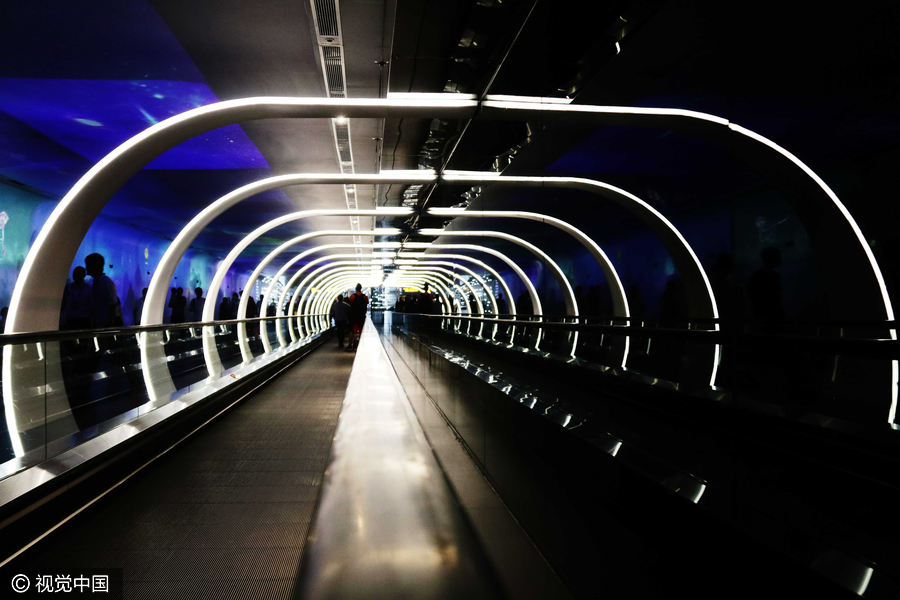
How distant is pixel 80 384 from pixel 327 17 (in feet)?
12.1

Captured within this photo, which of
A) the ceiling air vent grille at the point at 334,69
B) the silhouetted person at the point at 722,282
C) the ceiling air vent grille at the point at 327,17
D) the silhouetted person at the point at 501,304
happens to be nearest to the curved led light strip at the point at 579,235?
the silhouetted person at the point at 722,282

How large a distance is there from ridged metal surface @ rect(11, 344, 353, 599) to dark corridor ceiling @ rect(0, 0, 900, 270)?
380cm

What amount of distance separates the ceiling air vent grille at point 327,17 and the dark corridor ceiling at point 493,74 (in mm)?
116

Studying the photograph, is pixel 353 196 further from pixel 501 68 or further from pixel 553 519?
pixel 553 519

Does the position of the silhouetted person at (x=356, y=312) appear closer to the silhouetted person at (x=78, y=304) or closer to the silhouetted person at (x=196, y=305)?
the silhouetted person at (x=196, y=305)

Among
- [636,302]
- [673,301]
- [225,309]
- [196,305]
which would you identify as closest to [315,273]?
[225,309]

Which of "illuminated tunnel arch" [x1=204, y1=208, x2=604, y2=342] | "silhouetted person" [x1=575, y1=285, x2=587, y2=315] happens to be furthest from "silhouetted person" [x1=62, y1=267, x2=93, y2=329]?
"silhouetted person" [x1=575, y1=285, x2=587, y2=315]

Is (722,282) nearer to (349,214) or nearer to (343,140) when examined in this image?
(343,140)

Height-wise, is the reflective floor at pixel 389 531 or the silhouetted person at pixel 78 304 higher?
the silhouetted person at pixel 78 304

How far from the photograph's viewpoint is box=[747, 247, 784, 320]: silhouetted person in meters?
4.10

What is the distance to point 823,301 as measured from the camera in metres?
3.69

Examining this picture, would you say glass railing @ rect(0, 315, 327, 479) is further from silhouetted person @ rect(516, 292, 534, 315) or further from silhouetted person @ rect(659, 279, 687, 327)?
silhouetted person @ rect(516, 292, 534, 315)

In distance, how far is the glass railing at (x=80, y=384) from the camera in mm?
3361

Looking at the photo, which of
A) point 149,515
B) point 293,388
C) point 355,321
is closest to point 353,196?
point 293,388
